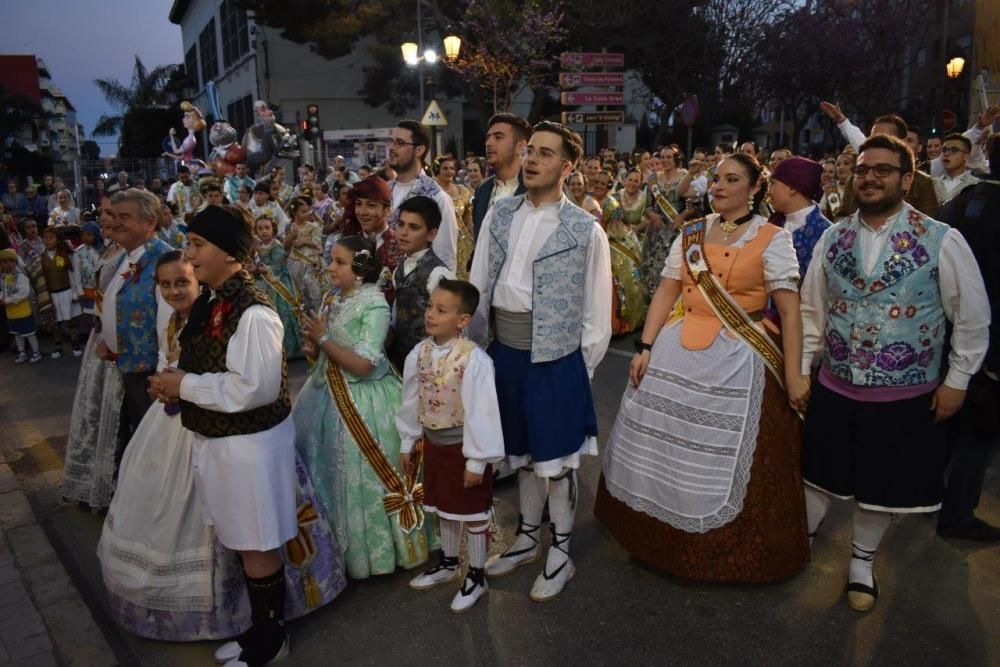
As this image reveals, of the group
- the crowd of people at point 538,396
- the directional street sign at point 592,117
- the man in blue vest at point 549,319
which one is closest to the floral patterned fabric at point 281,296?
the crowd of people at point 538,396

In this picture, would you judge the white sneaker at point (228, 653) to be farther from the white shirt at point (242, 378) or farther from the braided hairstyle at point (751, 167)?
the braided hairstyle at point (751, 167)

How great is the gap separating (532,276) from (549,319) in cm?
22

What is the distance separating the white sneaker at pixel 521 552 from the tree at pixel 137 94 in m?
57.0

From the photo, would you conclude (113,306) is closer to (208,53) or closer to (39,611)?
(39,611)

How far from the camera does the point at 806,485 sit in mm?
3695

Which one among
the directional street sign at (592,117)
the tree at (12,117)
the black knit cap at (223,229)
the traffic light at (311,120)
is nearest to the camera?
the black knit cap at (223,229)

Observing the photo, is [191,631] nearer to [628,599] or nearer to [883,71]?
[628,599]

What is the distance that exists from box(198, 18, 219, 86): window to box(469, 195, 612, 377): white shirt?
4693 cm

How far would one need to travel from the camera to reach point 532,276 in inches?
140

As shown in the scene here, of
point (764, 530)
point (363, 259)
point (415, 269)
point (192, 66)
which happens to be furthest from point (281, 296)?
point (192, 66)

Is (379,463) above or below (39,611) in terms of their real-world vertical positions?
above

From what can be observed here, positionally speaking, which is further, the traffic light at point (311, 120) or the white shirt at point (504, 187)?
the traffic light at point (311, 120)

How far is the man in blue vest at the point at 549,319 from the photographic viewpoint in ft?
11.5

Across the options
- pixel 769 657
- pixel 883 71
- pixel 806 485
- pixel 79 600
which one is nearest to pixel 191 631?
pixel 79 600
